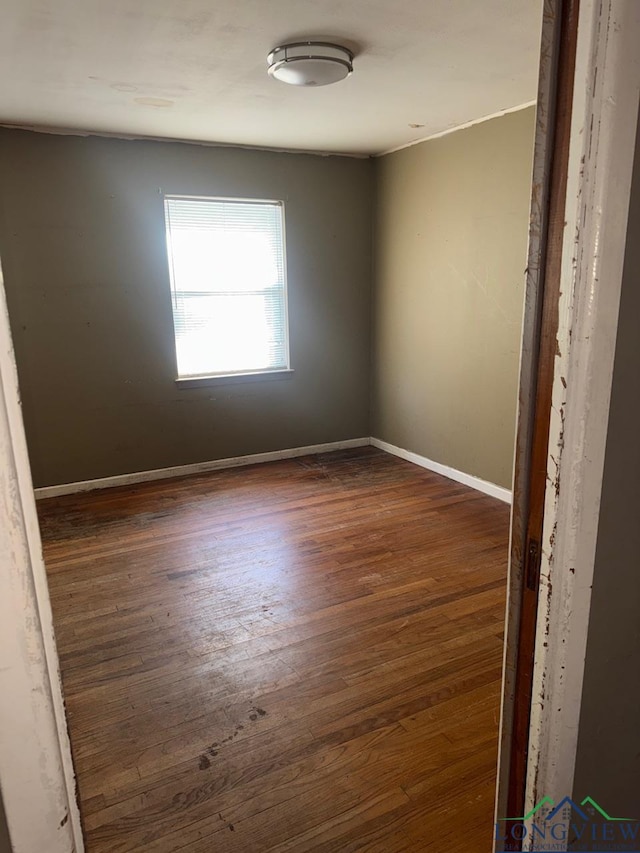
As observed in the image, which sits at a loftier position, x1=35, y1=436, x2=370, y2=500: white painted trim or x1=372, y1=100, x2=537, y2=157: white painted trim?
x1=372, y1=100, x2=537, y2=157: white painted trim

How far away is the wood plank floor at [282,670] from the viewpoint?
162cm

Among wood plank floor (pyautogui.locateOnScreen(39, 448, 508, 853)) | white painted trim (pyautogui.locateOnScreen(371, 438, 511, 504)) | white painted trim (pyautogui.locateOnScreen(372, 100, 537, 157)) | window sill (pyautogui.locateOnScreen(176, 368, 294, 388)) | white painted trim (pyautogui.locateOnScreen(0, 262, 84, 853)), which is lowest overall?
wood plank floor (pyautogui.locateOnScreen(39, 448, 508, 853))

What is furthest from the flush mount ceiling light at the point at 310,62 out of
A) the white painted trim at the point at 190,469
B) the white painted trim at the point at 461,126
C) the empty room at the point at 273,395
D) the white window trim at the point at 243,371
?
the white painted trim at the point at 190,469

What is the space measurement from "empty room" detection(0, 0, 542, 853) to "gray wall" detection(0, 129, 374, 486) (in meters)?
0.02

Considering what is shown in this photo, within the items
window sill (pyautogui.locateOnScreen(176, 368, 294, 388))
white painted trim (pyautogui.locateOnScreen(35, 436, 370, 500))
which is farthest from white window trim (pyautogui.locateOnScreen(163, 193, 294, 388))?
white painted trim (pyautogui.locateOnScreen(35, 436, 370, 500))

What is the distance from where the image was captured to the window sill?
14.6ft

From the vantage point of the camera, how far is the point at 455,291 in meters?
4.16

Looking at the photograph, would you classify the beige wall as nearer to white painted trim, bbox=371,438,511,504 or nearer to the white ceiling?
white painted trim, bbox=371,438,511,504

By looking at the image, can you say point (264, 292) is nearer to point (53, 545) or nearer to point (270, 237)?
point (270, 237)

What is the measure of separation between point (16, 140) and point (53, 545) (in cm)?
262

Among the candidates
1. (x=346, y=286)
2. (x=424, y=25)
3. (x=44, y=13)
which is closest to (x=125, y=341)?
(x=346, y=286)

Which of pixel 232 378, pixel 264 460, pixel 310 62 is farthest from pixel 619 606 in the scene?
pixel 264 460

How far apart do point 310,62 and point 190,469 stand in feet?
10.1

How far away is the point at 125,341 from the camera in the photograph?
4227 millimetres
